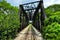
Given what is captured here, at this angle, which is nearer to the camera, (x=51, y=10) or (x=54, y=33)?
(x=54, y=33)

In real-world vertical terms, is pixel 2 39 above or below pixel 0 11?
below

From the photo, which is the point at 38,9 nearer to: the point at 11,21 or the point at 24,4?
the point at 24,4

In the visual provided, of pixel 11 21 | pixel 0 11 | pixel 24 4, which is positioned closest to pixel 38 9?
pixel 24 4

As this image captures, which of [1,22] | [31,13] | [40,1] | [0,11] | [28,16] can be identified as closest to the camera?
[1,22]

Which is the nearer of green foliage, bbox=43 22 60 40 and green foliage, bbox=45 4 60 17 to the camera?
green foliage, bbox=43 22 60 40

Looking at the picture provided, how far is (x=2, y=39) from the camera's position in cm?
2192

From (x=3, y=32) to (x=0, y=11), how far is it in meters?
2.36

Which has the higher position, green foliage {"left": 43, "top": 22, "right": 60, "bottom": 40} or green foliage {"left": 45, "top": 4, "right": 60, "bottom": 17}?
Answer: green foliage {"left": 45, "top": 4, "right": 60, "bottom": 17}

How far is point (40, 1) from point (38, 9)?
2800 millimetres

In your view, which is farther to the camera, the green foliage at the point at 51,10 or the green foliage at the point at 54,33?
the green foliage at the point at 51,10

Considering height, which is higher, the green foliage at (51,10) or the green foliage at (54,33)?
the green foliage at (51,10)

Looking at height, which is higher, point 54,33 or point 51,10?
point 51,10

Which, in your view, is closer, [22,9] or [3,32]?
[3,32]

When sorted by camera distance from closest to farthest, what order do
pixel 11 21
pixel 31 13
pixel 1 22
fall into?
1. pixel 1 22
2. pixel 11 21
3. pixel 31 13
